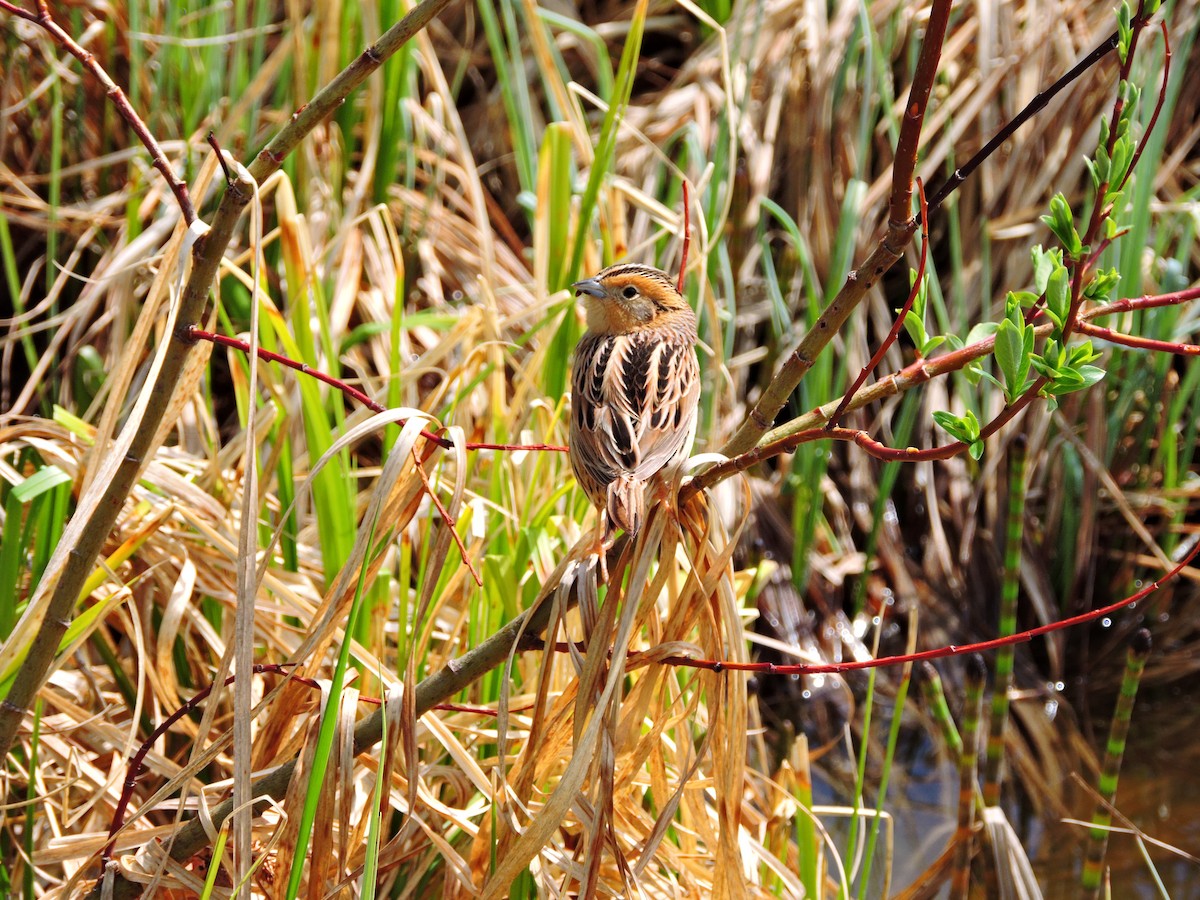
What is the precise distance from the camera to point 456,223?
143 inches

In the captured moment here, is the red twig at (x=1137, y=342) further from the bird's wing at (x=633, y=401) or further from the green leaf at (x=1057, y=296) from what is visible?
the bird's wing at (x=633, y=401)

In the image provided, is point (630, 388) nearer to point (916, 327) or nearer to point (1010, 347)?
point (916, 327)

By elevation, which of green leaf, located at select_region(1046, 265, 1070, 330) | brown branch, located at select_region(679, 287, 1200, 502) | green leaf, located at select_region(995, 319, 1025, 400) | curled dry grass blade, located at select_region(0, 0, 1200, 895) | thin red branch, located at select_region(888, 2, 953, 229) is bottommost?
curled dry grass blade, located at select_region(0, 0, 1200, 895)

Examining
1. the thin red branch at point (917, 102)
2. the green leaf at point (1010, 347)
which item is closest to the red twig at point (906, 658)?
the green leaf at point (1010, 347)

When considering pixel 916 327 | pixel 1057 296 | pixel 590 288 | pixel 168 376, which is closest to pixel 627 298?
pixel 590 288

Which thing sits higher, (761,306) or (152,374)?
(152,374)

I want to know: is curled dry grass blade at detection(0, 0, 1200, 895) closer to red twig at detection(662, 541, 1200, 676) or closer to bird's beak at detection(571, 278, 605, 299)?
red twig at detection(662, 541, 1200, 676)

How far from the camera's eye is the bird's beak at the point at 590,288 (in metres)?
2.31

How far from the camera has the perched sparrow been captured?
5.27ft

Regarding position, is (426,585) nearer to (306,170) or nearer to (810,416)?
(810,416)

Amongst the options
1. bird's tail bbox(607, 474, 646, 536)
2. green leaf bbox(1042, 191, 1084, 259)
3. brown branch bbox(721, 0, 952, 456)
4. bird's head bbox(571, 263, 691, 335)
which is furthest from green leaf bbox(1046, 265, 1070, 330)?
bird's head bbox(571, 263, 691, 335)

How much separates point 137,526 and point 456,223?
1714 mm

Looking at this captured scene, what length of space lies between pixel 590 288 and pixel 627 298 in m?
0.10

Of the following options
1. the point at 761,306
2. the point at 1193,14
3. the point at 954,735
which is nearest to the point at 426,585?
the point at 954,735
